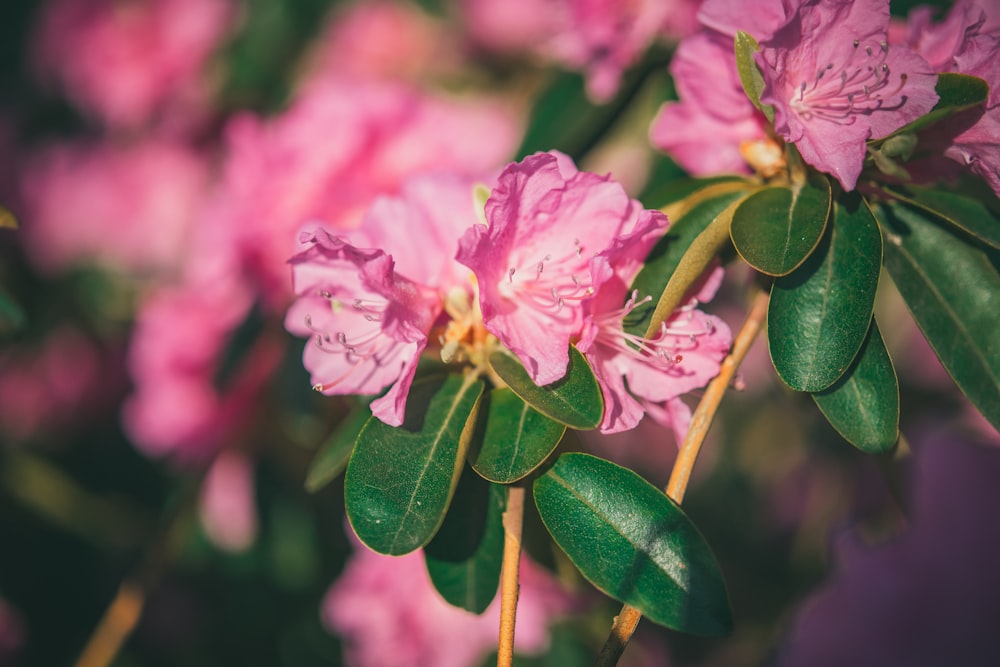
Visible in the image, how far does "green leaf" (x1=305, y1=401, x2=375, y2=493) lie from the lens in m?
0.81

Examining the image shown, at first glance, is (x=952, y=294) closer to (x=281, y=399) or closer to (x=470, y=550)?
(x=470, y=550)

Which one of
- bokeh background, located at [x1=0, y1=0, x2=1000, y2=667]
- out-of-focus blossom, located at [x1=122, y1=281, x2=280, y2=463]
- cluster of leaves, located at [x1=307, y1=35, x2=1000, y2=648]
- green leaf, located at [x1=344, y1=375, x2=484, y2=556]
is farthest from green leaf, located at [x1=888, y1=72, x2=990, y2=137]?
out-of-focus blossom, located at [x1=122, y1=281, x2=280, y2=463]

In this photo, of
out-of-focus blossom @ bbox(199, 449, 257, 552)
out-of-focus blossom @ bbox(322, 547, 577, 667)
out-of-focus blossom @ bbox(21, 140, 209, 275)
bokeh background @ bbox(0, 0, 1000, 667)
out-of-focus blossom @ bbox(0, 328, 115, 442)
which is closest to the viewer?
bokeh background @ bbox(0, 0, 1000, 667)

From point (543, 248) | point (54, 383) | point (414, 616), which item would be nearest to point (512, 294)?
point (543, 248)

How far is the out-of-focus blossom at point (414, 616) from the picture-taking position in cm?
125

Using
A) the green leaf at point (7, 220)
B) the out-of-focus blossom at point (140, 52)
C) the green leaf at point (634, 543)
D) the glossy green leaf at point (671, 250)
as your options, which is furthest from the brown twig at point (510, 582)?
the out-of-focus blossom at point (140, 52)

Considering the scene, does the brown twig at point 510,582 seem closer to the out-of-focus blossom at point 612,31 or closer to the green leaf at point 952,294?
the green leaf at point 952,294

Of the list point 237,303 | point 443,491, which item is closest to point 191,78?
point 237,303

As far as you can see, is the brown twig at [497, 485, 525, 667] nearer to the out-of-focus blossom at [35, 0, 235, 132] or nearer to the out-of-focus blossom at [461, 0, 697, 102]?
the out-of-focus blossom at [461, 0, 697, 102]

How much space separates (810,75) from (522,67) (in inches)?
64.7

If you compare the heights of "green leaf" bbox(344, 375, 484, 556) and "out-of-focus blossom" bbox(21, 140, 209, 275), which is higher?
"green leaf" bbox(344, 375, 484, 556)

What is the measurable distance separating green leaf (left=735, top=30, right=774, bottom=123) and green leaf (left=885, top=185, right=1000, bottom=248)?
0.16m

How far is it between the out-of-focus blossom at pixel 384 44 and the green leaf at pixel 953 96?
163cm

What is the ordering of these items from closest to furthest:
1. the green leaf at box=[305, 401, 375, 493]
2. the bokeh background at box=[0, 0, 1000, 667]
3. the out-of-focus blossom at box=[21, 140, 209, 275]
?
the green leaf at box=[305, 401, 375, 493] < the bokeh background at box=[0, 0, 1000, 667] < the out-of-focus blossom at box=[21, 140, 209, 275]
